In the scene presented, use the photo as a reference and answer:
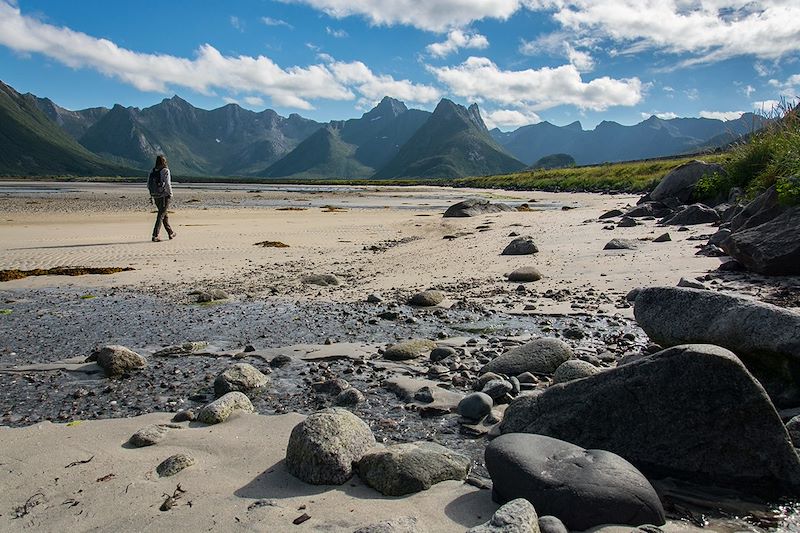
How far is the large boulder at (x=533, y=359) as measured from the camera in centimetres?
627

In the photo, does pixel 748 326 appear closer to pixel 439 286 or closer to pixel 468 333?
pixel 468 333

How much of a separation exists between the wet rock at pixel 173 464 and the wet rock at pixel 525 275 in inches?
342

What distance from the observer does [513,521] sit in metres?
2.88

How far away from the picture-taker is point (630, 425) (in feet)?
13.5

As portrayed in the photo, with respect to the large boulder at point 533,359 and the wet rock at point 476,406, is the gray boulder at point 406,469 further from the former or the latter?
the large boulder at point 533,359

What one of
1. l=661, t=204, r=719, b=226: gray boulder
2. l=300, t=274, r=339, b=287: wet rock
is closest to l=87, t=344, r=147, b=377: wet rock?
l=300, t=274, r=339, b=287: wet rock

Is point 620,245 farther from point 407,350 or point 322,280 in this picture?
point 407,350

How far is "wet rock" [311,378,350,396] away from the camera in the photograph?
19.6 ft

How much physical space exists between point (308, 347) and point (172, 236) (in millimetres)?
14669

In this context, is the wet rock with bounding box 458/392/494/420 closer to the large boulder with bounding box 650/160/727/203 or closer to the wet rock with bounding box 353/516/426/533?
the wet rock with bounding box 353/516/426/533

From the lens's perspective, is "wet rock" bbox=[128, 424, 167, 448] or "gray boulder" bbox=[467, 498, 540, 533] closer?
"gray boulder" bbox=[467, 498, 540, 533]

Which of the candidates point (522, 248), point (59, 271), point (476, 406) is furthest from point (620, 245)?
point (59, 271)

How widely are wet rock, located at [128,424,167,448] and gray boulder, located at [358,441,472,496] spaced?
183 centimetres

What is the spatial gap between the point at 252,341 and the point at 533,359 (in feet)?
13.6
